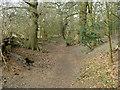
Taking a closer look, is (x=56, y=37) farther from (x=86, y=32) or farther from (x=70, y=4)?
(x=86, y=32)

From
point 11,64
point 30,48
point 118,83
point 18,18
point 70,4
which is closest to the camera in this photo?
point 118,83

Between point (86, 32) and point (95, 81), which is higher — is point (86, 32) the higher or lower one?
the higher one

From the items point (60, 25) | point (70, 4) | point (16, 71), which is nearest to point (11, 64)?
point (16, 71)

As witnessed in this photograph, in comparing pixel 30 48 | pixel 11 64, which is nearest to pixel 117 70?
pixel 11 64

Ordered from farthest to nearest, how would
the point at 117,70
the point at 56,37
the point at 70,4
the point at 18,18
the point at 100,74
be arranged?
the point at 56,37
the point at 70,4
the point at 18,18
the point at 100,74
the point at 117,70

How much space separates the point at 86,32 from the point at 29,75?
5520mm

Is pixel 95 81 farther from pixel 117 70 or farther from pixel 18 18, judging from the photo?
pixel 18 18

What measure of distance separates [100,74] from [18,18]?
246 inches

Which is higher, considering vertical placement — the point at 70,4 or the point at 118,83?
the point at 70,4

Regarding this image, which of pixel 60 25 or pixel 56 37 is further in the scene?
pixel 56 37

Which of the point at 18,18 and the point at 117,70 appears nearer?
the point at 117,70

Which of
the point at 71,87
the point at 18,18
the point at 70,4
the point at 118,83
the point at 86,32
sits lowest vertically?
the point at 71,87

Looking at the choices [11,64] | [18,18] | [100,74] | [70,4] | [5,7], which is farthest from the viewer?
[70,4]

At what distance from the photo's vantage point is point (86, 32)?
948 cm
